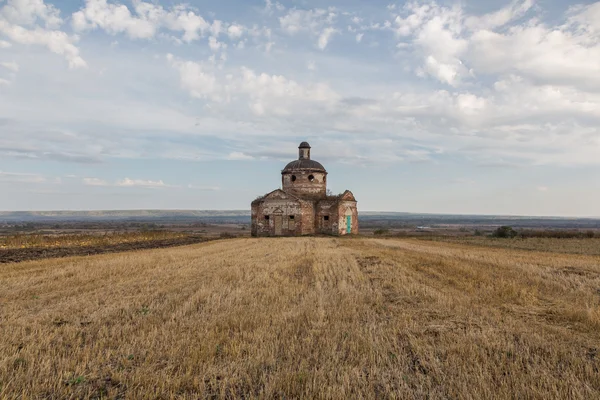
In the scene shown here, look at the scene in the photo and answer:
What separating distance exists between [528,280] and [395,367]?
9.23 metres

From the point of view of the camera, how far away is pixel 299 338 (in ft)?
20.5

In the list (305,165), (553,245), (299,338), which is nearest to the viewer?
(299,338)

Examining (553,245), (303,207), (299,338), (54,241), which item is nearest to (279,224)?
(303,207)

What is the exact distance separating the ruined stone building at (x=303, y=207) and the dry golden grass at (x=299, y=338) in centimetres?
2939

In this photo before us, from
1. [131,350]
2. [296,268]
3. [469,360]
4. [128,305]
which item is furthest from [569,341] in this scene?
[296,268]

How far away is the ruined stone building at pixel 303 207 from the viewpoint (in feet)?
136

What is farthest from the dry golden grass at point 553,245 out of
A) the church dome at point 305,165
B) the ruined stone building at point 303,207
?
the church dome at point 305,165

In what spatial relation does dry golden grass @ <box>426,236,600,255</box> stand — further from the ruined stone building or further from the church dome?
the church dome

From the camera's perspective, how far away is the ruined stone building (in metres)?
41.5

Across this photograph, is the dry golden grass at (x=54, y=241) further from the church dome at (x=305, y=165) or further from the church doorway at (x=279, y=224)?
the church dome at (x=305, y=165)

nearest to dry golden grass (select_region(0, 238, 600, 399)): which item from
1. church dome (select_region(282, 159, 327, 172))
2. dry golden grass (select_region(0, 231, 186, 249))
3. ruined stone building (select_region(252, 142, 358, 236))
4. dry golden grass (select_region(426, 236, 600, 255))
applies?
dry golden grass (select_region(426, 236, 600, 255))

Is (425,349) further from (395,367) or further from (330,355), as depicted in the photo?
(330,355)

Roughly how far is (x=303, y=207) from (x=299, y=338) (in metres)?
35.4

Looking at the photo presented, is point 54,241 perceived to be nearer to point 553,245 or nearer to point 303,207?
point 303,207
